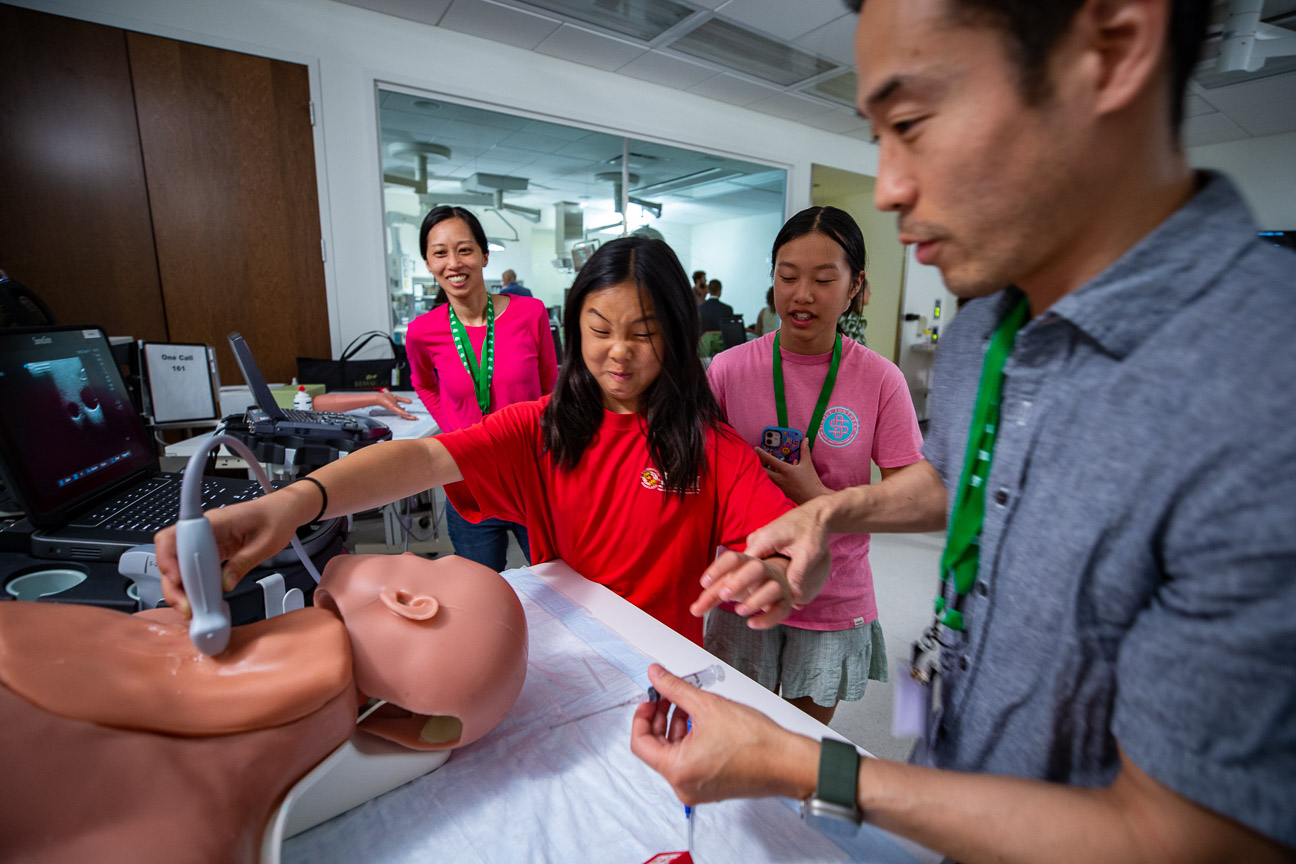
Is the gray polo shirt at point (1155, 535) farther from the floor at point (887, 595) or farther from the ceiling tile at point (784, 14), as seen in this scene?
the ceiling tile at point (784, 14)

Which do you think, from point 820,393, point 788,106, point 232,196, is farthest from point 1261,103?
point 232,196

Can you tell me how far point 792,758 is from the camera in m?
0.57

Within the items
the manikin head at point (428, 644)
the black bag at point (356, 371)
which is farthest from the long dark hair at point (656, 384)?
the black bag at point (356, 371)

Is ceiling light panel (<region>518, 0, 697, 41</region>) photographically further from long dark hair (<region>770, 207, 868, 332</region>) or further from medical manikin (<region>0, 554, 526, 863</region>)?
medical manikin (<region>0, 554, 526, 863</region>)

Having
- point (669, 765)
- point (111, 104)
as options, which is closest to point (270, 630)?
point (669, 765)

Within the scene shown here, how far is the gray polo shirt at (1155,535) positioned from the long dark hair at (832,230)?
2.80 ft

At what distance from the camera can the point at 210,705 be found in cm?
57

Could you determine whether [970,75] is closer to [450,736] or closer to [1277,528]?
[1277,528]

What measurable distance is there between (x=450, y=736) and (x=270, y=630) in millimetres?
252

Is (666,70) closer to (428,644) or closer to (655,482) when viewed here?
(655,482)

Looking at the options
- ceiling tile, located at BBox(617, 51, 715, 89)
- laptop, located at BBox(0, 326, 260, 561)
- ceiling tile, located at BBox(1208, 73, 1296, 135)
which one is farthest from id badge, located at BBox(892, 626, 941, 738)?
ceiling tile, located at BBox(1208, 73, 1296, 135)

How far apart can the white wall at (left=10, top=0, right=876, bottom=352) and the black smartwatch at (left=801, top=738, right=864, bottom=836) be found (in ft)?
13.5

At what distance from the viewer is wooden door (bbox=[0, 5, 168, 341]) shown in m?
2.97

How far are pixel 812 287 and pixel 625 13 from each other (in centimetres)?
331
